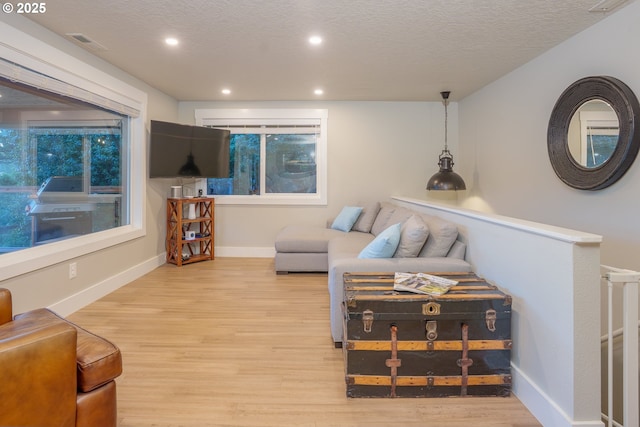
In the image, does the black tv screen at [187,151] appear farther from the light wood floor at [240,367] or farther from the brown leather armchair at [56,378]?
the brown leather armchair at [56,378]

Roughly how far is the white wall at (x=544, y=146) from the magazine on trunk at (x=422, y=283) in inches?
55.9

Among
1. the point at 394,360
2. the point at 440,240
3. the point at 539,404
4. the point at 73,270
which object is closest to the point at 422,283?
the point at 394,360

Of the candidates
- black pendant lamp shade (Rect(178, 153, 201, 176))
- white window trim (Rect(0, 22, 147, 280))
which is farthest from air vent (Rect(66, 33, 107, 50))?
black pendant lamp shade (Rect(178, 153, 201, 176))

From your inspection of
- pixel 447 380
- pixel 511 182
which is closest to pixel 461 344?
pixel 447 380

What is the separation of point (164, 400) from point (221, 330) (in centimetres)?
83

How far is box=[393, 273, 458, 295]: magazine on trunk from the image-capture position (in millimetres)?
1851

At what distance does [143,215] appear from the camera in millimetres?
4105

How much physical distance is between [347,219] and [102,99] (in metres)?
3.00

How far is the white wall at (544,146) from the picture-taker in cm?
232

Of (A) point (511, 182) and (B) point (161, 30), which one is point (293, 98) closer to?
(B) point (161, 30)

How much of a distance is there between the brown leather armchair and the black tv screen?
2.99 meters

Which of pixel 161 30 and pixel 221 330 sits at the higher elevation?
pixel 161 30

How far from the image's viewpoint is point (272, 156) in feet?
16.9

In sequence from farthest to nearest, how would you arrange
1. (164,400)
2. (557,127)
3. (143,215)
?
(143,215) < (557,127) < (164,400)
